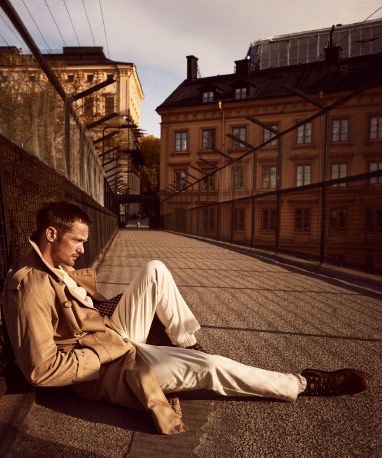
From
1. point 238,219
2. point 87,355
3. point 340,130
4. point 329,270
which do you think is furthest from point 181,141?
point 87,355

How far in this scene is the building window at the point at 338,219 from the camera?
802 centimetres

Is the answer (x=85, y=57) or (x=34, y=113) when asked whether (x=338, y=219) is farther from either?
(x=85, y=57)

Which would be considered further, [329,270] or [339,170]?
[339,170]

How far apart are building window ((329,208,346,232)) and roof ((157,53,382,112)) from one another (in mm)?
26571

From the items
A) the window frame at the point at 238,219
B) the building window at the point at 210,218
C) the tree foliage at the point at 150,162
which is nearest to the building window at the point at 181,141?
the building window at the point at 210,218

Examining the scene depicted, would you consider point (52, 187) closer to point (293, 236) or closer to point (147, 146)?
point (293, 236)

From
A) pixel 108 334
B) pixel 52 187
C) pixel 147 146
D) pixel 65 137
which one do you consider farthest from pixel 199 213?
pixel 147 146

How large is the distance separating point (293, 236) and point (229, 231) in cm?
619

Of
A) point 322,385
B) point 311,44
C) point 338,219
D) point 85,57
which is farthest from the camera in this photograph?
point 85,57

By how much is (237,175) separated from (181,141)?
24928mm

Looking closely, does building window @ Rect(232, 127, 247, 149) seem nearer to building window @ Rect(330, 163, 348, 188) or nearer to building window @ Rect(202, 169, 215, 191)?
building window @ Rect(202, 169, 215, 191)

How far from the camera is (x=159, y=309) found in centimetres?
297

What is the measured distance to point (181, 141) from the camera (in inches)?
1588

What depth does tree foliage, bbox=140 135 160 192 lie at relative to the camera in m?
66.8
